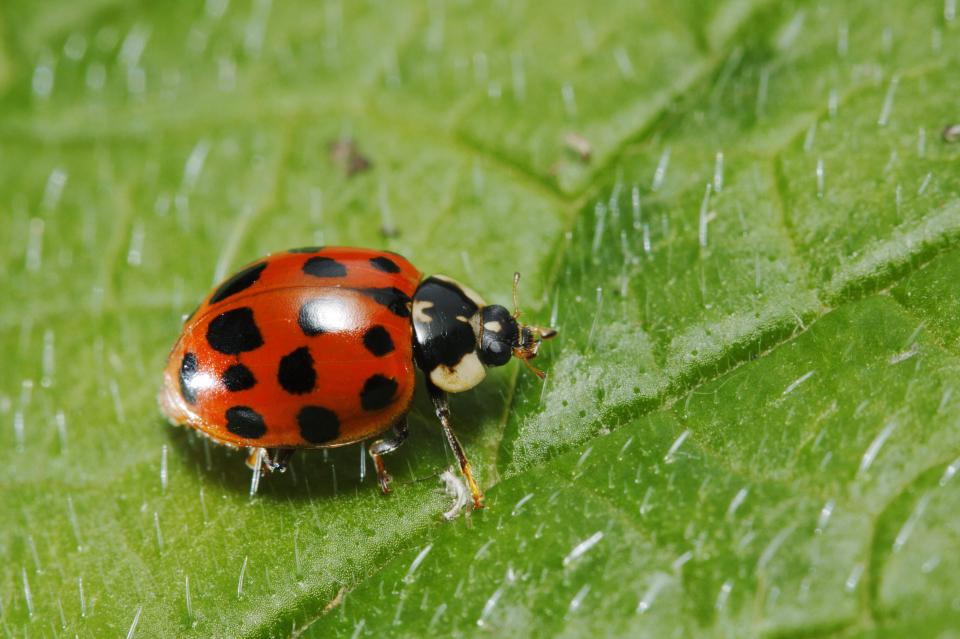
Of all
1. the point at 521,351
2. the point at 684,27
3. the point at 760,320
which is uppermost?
the point at 684,27

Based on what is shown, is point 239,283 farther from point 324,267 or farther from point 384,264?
point 384,264

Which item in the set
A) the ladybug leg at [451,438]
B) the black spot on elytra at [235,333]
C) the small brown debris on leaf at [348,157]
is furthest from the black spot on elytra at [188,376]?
the small brown debris on leaf at [348,157]

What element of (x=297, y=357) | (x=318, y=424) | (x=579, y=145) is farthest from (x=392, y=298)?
(x=579, y=145)

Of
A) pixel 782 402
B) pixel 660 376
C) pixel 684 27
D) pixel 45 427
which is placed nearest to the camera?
pixel 782 402

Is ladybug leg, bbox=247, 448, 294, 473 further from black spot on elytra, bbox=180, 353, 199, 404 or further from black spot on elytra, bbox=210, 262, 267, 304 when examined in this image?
black spot on elytra, bbox=210, 262, 267, 304

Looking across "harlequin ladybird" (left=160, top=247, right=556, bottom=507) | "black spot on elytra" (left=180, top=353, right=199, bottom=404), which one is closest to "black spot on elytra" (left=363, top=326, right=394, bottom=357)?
"harlequin ladybird" (left=160, top=247, right=556, bottom=507)

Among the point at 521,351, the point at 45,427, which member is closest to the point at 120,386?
the point at 45,427

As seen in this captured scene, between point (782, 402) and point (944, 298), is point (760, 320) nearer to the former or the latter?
point (782, 402)
